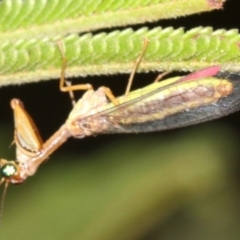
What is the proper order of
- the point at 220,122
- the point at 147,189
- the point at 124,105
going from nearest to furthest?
the point at 124,105 → the point at 147,189 → the point at 220,122

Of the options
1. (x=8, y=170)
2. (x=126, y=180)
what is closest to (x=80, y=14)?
(x=8, y=170)

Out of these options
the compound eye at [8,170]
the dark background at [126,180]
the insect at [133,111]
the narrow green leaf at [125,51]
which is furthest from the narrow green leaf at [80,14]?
the dark background at [126,180]

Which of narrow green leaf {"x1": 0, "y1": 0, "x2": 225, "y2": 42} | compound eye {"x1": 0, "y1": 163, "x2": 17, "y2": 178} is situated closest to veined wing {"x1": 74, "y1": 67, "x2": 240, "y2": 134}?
compound eye {"x1": 0, "y1": 163, "x2": 17, "y2": 178}

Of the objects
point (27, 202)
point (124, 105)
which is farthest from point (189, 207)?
point (124, 105)

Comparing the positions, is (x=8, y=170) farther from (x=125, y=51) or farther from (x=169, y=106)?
(x=125, y=51)

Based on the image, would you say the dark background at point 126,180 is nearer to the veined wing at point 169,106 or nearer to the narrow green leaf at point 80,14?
the veined wing at point 169,106

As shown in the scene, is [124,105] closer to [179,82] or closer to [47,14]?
[179,82]

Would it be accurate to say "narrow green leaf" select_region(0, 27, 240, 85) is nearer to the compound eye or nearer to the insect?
the insect
